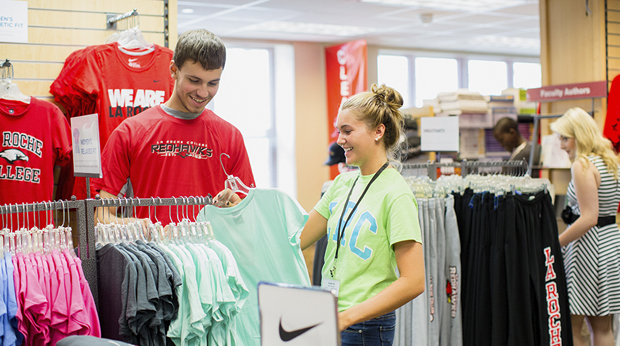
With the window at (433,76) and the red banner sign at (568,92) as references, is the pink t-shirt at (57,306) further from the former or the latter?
the window at (433,76)

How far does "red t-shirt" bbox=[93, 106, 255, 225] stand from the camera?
7.55 ft

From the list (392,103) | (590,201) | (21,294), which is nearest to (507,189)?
(590,201)

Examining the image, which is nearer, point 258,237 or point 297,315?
point 297,315

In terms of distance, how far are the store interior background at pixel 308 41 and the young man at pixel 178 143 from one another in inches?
52.6

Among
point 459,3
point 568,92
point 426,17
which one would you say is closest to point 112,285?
point 568,92

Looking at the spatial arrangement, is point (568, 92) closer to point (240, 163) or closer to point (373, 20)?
point (240, 163)

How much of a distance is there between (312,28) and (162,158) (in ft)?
21.7

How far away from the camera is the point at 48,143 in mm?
3064

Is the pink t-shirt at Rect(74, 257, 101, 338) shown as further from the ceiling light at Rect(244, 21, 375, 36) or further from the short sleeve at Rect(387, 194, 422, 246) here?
the ceiling light at Rect(244, 21, 375, 36)

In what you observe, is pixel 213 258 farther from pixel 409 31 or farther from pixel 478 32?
pixel 478 32

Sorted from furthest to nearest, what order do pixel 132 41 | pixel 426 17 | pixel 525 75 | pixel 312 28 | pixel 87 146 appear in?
pixel 525 75 → pixel 312 28 → pixel 426 17 → pixel 132 41 → pixel 87 146

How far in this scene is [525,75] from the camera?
12.5 meters

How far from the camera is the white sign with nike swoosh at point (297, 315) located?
45.4 inches

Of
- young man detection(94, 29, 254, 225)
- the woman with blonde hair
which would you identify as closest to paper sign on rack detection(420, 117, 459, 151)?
the woman with blonde hair
